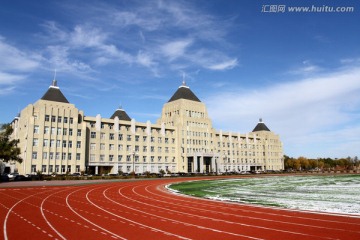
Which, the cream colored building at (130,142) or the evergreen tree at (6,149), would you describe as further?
the cream colored building at (130,142)

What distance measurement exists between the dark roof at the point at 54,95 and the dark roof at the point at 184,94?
35.5 m

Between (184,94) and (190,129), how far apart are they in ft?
38.6

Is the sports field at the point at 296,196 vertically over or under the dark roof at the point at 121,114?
under

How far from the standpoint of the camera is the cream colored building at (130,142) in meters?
62.9

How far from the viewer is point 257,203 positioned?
1956 centimetres

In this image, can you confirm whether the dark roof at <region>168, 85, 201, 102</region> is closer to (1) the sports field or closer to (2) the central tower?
(2) the central tower

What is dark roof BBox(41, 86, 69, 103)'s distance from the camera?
2645 inches

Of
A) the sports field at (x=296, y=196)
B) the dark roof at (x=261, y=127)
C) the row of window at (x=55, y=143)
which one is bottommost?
the sports field at (x=296, y=196)

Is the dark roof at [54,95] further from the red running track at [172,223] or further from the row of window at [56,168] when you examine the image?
the red running track at [172,223]

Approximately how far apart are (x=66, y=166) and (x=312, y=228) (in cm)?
6123

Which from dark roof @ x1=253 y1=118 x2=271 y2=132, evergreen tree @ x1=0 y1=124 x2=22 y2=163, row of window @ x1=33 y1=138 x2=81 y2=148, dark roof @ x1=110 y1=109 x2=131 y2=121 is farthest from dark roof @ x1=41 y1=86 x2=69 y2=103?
dark roof @ x1=253 y1=118 x2=271 y2=132

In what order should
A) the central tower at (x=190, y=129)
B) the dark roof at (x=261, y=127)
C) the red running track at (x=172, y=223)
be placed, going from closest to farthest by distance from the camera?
1. the red running track at (x=172, y=223)
2. the central tower at (x=190, y=129)
3. the dark roof at (x=261, y=127)

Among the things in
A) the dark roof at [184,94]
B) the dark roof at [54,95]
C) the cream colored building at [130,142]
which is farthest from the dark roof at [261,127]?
the dark roof at [54,95]

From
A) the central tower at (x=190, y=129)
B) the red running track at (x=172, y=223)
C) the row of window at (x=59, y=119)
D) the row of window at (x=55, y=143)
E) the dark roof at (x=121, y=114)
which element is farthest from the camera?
the dark roof at (x=121, y=114)
